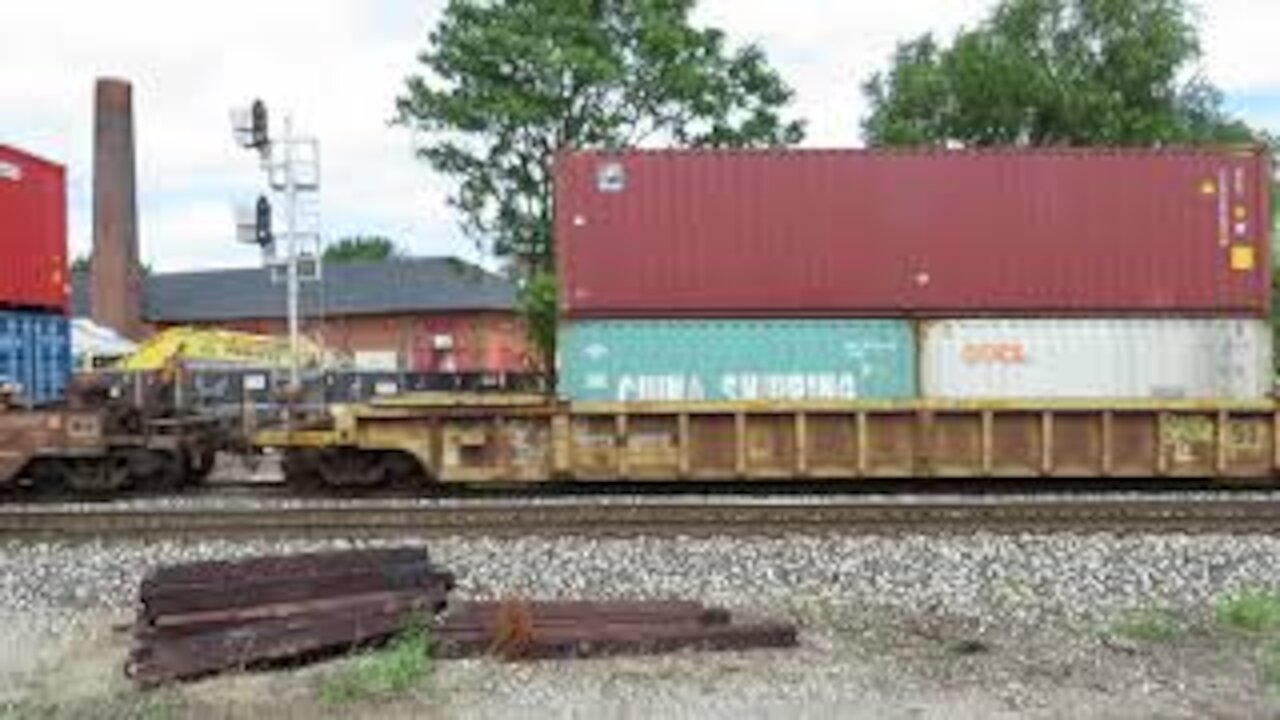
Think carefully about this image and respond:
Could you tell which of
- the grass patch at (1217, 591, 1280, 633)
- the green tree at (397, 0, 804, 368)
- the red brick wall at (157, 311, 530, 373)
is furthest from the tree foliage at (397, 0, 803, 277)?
the red brick wall at (157, 311, 530, 373)

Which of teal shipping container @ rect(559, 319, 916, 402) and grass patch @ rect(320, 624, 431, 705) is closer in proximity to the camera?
grass patch @ rect(320, 624, 431, 705)

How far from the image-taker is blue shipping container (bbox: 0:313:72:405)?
61.3 feet

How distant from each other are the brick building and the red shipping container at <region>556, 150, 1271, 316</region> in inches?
2346

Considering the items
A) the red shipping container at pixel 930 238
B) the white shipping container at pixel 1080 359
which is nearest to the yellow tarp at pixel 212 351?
the red shipping container at pixel 930 238

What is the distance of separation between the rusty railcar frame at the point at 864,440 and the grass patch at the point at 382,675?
30.7ft

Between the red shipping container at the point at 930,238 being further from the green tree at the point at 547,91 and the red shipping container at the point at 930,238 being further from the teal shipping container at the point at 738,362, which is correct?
the green tree at the point at 547,91

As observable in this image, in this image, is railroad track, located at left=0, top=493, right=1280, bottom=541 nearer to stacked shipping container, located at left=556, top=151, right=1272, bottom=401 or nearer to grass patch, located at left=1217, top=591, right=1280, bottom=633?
stacked shipping container, located at left=556, top=151, right=1272, bottom=401

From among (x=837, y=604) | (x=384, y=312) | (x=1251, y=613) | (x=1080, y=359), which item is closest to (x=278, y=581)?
(x=837, y=604)

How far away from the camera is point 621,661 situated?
8.34 m

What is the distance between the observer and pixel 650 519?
1402 cm

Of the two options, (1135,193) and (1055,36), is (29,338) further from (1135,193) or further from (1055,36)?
(1055,36)

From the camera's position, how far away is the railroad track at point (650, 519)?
1362 cm

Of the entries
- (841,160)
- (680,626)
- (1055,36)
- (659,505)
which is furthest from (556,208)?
(1055,36)

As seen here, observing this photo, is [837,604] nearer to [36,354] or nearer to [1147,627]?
[1147,627]
